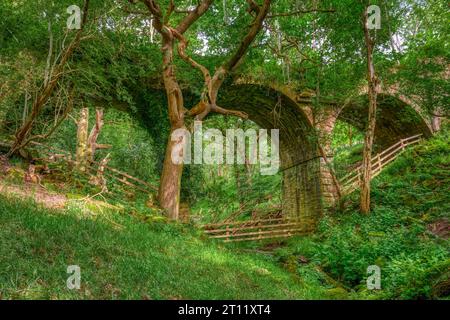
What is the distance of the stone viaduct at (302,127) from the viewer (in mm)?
15352

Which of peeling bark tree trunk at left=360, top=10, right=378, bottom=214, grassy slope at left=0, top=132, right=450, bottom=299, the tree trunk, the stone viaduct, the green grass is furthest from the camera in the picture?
the stone viaduct

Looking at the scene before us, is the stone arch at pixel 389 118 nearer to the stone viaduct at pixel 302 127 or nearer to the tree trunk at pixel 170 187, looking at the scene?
the stone viaduct at pixel 302 127

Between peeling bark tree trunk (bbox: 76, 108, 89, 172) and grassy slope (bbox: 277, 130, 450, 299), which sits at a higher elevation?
peeling bark tree trunk (bbox: 76, 108, 89, 172)

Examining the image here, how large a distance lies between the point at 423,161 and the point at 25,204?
54.2 feet

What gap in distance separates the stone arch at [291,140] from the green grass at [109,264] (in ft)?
28.5

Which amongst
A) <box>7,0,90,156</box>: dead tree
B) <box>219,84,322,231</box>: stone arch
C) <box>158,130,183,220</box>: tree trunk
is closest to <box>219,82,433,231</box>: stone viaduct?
<box>219,84,322,231</box>: stone arch

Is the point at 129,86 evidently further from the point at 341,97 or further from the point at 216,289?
the point at 216,289

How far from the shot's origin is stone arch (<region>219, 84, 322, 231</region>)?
15492 millimetres

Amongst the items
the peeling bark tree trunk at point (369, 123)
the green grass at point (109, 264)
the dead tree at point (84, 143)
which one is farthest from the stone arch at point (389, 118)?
the green grass at point (109, 264)

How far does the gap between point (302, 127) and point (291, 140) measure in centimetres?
136

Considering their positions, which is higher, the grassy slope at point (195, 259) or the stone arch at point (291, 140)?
the stone arch at point (291, 140)

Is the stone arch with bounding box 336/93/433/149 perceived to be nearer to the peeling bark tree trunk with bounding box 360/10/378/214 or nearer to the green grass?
the peeling bark tree trunk with bounding box 360/10/378/214

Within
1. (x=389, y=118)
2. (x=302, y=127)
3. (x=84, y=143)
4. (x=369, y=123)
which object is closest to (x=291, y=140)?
(x=302, y=127)
